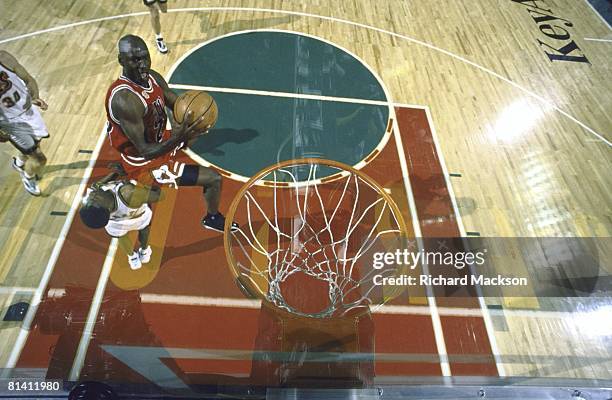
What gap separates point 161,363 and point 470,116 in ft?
14.9

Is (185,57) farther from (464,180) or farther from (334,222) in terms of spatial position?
(464,180)

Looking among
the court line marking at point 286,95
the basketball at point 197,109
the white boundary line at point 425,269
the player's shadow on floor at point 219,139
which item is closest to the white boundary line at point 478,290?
the white boundary line at point 425,269

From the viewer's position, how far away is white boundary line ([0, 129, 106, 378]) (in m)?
2.87

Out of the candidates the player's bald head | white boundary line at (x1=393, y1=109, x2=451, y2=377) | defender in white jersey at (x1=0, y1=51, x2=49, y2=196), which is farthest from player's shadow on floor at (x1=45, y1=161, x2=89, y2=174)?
white boundary line at (x1=393, y1=109, x2=451, y2=377)

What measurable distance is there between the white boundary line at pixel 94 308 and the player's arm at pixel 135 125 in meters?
1.09

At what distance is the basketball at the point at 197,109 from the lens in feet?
9.50

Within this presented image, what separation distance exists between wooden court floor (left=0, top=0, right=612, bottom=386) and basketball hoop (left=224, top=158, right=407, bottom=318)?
1114 millimetres

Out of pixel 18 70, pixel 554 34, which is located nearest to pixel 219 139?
pixel 18 70

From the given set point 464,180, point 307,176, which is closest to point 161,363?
point 307,176

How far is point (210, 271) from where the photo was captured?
344 centimetres

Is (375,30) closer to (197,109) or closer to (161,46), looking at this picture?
(161,46)

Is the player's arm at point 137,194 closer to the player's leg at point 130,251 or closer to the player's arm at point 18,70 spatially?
the player's leg at point 130,251

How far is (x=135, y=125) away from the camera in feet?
8.83

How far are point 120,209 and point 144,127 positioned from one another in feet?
1.97
